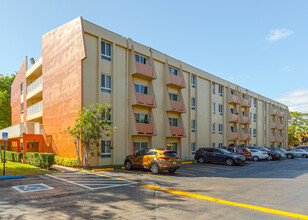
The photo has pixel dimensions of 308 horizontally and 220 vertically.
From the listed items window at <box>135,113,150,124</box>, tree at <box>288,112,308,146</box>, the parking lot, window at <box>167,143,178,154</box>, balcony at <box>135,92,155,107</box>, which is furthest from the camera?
tree at <box>288,112,308,146</box>

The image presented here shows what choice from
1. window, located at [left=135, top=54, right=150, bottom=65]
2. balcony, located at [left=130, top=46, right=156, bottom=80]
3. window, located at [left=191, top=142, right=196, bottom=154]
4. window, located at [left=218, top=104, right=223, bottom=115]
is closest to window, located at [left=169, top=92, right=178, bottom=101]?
balcony, located at [left=130, top=46, right=156, bottom=80]

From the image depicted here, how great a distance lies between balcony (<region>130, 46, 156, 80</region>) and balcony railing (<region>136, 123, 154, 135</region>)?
15.7 feet

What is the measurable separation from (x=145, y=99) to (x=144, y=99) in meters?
0.14

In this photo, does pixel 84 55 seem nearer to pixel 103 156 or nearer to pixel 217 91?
pixel 103 156

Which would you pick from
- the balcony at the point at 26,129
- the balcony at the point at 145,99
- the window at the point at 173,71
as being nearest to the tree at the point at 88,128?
the balcony at the point at 145,99

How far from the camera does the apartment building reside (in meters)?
20.4

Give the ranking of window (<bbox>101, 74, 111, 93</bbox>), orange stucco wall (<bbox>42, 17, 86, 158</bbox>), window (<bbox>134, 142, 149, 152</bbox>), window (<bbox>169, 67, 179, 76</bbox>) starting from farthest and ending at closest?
window (<bbox>169, 67, 179, 76</bbox>), window (<bbox>134, 142, 149, 152</bbox>), window (<bbox>101, 74, 111, 93</bbox>), orange stucco wall (<bbox>42, 17, 86, 158</bbox>)

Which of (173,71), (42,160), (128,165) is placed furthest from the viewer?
(173,71)

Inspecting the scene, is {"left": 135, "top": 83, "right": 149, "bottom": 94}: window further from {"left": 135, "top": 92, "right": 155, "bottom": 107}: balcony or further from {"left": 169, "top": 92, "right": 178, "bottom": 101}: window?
{"left": 169, "top": 92, "right": 178, "bottom": 101}: window

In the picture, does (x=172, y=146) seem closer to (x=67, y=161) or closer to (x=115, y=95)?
(x=115, y=95)

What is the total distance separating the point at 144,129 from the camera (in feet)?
75.3

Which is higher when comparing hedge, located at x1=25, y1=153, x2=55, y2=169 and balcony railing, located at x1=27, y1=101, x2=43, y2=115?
balcony railing, located at x1=27, y1=101, x2=43, y2=115

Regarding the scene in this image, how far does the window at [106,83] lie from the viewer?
21.0 m

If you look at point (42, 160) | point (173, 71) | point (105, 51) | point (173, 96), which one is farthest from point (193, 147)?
point (42, 160)
